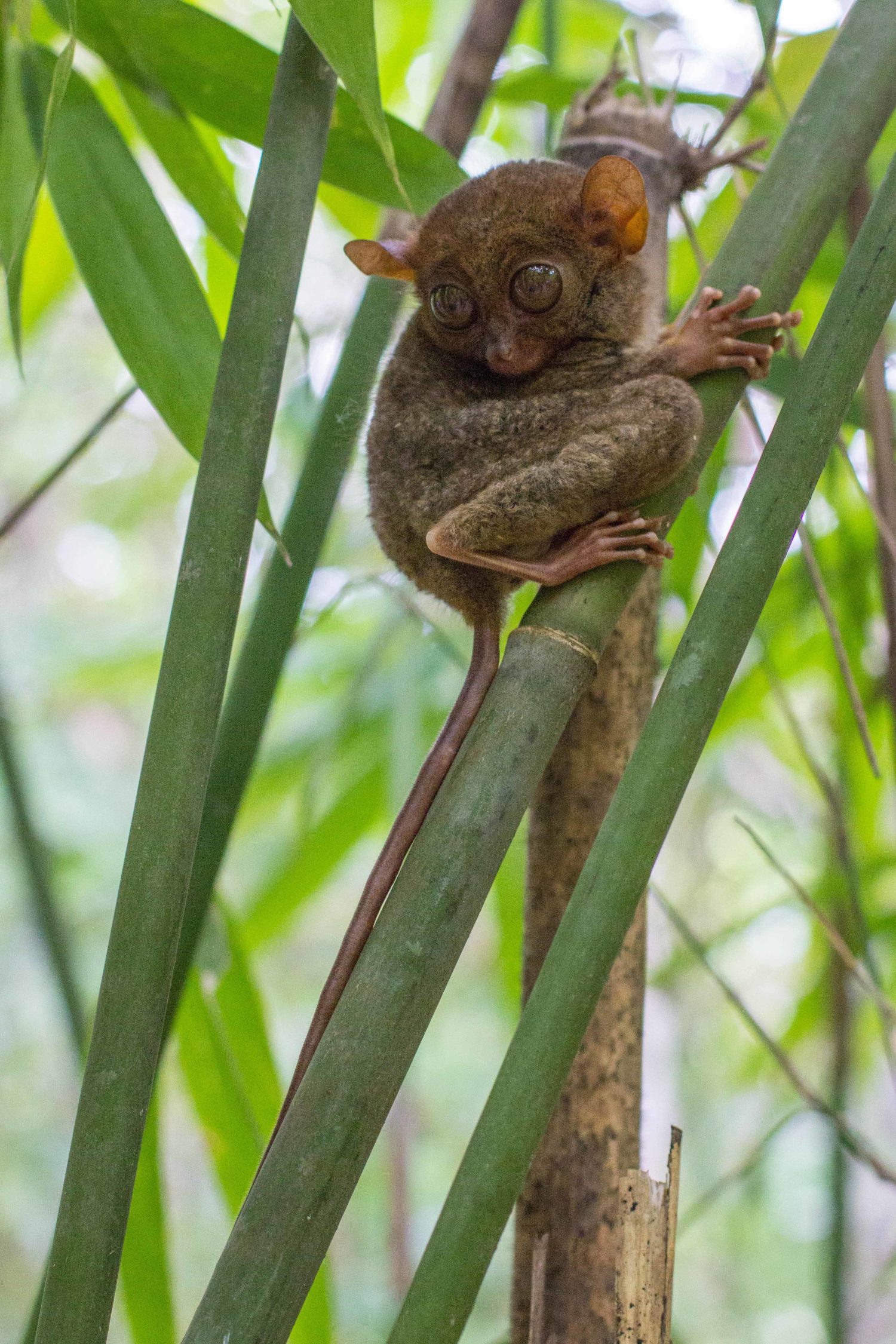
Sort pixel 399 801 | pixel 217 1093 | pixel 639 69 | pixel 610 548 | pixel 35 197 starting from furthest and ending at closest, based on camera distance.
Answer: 1. pixel 399 801
2. pixel 217 1093
3. pixel 639 69
4. pixel 610 548
5. pixel 35 197

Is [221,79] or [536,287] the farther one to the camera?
[536,287]

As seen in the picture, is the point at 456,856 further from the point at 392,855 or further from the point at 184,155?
the point at 184,155

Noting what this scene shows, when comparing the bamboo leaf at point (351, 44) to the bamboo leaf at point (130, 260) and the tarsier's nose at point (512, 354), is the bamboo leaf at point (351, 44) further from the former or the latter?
the tarsier's nose at point (512, 354)

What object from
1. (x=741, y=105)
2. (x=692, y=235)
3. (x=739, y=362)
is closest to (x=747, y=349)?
(x=739, y=362)

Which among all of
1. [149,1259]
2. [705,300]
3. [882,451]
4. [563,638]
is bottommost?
[149,1259]

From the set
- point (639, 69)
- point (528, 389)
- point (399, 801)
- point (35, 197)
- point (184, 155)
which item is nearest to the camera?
point (35, 197)

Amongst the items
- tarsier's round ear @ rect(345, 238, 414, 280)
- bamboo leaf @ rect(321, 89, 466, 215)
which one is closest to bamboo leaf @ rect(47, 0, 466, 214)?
bamboo leaf @ rect(321, 89, 466, 215)

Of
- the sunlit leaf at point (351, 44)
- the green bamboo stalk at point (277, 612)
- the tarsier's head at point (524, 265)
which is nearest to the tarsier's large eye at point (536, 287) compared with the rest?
the tarsier's head at point (524, 265)

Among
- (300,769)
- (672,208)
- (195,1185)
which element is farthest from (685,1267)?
(672,208)
